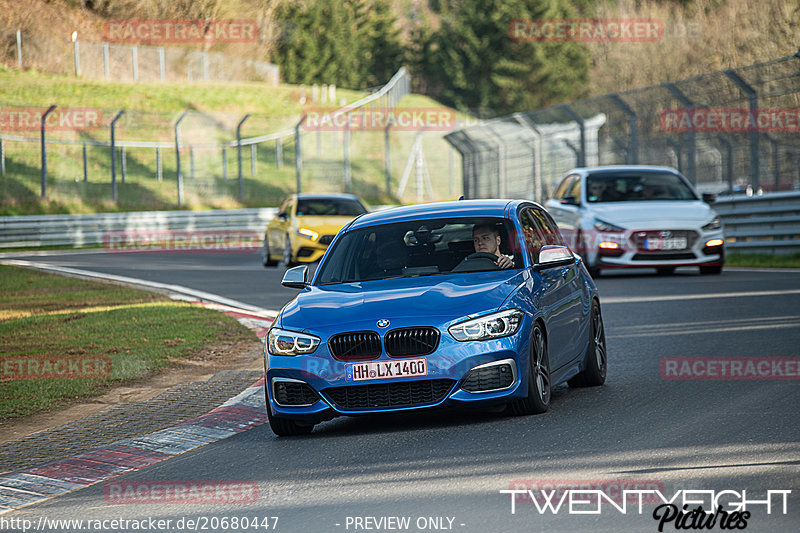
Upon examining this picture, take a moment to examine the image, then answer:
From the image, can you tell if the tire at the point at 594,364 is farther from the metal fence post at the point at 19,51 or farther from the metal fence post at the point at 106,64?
the metal fence post at the point at 106,64

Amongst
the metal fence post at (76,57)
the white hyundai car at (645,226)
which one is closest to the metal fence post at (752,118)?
the white hyundai car at (645,226)

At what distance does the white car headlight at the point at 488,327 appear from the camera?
24.8 feet

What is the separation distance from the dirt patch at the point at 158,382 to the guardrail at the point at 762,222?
1102cm

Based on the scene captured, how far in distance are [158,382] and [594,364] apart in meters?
3.78

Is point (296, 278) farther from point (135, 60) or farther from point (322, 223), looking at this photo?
point (135, 60)

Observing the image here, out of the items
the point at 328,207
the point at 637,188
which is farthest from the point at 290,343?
the point at 328,207

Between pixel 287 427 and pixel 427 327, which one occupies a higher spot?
A: pixel 427 327

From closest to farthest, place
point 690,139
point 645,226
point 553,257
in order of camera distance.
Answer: point 553,257
point 645,226
point 690,139

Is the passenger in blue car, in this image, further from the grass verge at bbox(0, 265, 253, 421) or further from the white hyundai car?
the white hyundai car

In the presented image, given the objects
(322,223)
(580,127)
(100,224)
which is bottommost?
(100,224)

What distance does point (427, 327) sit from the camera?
7570mm

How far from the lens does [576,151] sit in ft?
97.2

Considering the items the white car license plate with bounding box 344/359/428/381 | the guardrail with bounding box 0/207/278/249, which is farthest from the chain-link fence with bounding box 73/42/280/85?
the white car license plate with bounding box 344/359/428/381

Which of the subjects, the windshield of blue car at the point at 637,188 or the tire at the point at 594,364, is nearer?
the tire at the point at 594,364
